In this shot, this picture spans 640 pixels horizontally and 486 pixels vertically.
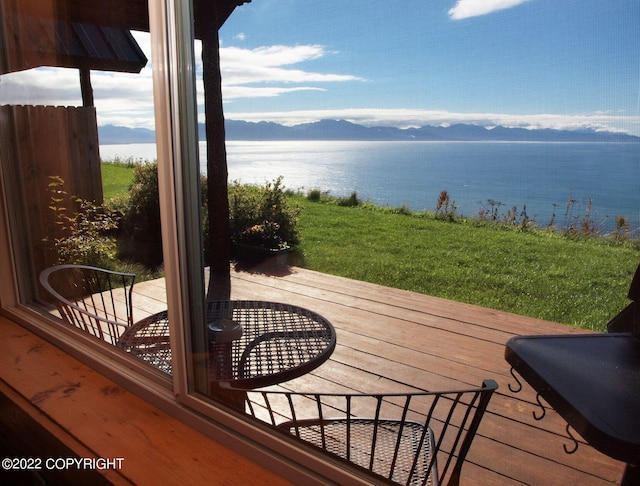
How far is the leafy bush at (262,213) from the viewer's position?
132cm

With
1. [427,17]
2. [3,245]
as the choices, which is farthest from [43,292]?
[427,17]

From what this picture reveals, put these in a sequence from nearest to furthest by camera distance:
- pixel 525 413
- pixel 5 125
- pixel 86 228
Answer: pixel 5 125 → pixel 525 413 → pixel 86 228

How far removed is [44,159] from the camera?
63.8 inches

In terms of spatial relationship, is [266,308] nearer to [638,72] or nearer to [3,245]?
[3,245]

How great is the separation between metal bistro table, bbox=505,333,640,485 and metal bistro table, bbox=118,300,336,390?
0.53m

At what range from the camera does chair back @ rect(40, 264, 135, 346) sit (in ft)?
4.53

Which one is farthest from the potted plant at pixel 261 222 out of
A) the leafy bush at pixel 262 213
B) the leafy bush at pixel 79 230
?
the leafy bush at pixel 79 230

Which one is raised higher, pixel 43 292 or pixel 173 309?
pixel 173 309

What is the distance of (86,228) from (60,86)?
0.51 meters

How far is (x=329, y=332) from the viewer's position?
128 centimetres

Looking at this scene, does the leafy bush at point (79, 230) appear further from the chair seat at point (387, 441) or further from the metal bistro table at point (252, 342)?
the chair seat at point (387, 441)

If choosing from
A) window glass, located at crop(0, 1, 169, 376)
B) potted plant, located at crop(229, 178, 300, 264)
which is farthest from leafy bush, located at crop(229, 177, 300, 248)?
window glass, located at crop(0, 1, 169, 376)

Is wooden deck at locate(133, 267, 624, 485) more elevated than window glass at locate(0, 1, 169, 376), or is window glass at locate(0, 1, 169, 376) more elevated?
window glass at locate(0, 1, 169, 376)

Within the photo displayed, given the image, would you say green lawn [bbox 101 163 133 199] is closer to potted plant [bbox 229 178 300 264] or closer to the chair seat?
potted plant [bbox 229 178 300 264]
